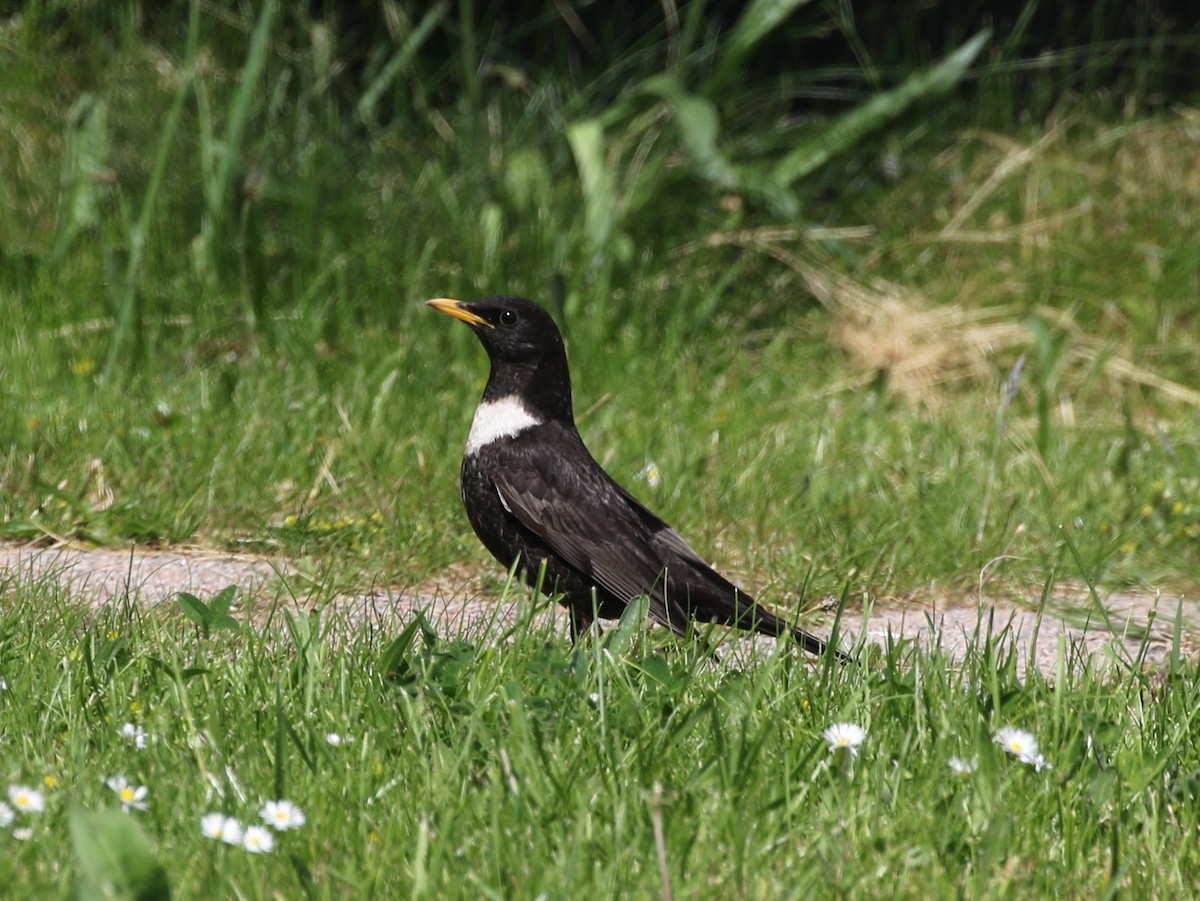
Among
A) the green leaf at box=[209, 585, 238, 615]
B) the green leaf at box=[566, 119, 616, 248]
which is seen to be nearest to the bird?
the green leaf at box=[209, 585, 238, 615]

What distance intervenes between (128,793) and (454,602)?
6.59ft

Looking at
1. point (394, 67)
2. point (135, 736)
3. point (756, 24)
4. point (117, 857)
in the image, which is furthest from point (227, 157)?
point (117, 857)

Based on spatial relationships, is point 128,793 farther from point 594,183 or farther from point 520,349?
point 594,183

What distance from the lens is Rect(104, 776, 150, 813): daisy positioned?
8.39 feet

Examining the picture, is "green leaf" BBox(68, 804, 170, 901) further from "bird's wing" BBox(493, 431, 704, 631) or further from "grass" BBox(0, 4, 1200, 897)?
"bird's wing" BBox(493, 431, 704, 631)

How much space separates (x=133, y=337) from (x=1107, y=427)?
13.3 ft

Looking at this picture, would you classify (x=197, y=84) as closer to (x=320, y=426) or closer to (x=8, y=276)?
(x=8, y=276)

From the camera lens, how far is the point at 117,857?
2.24 meters

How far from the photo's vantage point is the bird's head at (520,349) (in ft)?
15.4

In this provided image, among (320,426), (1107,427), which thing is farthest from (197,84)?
(1107,427)

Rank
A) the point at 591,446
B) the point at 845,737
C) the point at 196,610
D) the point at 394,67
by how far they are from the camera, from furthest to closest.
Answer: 1. the point at 394,67
2. the point at 591,446
3. the point at 196,610
4. the point at 845,737

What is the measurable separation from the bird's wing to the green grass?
785 millimetres

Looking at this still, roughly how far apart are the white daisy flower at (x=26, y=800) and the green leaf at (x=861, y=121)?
5645 millimetres

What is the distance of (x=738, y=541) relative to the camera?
5.09 metres
